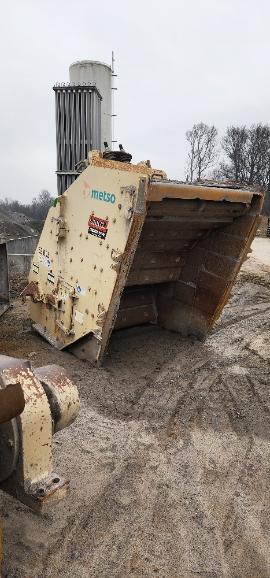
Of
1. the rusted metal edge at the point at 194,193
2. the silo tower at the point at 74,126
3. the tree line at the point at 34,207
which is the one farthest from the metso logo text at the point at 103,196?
the tree line at the point at 34,207

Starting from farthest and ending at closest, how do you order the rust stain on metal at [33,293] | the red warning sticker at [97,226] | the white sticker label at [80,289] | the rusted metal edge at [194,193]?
the rust stain on metal at [33,293], the white sticker label at [80,289], the red warning sticker at [97,226], the rusted metal edge at [194,193]

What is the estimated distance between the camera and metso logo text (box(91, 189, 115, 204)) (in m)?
3.88

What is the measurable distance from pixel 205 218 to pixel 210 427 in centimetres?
204

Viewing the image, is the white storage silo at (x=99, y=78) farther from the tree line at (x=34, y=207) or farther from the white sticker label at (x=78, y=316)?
the tree line at (x=34, y=207)

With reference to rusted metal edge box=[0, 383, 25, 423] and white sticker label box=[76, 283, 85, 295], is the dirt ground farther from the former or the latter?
rusted metal edge box=[0, 383, 25, 423]

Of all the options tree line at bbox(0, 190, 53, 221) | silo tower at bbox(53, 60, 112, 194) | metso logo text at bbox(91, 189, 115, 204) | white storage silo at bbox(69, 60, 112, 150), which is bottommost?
tree line at bbox(0, 190, 53, 221)

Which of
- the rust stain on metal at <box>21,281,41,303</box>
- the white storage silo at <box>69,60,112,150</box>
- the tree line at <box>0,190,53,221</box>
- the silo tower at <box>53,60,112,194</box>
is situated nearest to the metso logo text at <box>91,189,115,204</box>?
the rust stain on metal at <box>21,281,41,303</box>

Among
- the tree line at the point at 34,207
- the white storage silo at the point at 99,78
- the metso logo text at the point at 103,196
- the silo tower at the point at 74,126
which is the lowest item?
the tree line at the point at 34,207

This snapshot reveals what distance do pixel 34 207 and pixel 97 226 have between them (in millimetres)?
44606

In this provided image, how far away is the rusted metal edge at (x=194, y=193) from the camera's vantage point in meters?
3.58

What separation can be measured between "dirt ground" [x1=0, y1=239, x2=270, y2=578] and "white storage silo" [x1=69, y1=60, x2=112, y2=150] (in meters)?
6.58

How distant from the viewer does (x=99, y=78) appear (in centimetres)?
1008

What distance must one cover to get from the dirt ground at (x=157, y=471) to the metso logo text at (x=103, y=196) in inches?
65.7

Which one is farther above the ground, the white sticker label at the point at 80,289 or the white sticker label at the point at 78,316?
the white sticker label at the point at 80,289
